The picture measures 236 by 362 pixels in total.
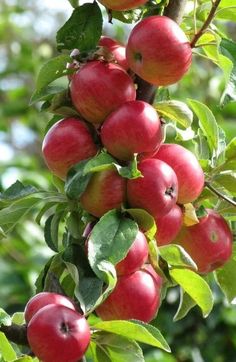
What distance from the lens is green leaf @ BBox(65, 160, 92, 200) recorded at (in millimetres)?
1043

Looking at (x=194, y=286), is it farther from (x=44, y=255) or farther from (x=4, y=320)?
(x=44, y=255)

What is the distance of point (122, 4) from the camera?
41.8 inches

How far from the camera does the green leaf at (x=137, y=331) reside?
0.97 meters

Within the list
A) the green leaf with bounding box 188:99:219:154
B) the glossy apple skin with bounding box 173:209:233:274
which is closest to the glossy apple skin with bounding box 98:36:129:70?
the green leaf with bounding box 188:99:219:154

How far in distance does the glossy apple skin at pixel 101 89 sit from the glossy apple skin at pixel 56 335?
251 mm

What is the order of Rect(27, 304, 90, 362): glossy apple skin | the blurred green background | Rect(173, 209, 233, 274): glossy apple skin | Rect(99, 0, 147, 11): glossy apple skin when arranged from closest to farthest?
Rect(27, 304, 90, 362): glossy apple skin
Rect(99, 0, 147, 11): glossy apple skin
Rect(173, 209, 233, 274): glossy apple skin
the blurred green background

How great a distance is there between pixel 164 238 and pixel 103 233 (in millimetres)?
111

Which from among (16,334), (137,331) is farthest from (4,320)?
(137,331)

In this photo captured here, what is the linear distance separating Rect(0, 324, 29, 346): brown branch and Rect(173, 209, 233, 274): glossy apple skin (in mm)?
275

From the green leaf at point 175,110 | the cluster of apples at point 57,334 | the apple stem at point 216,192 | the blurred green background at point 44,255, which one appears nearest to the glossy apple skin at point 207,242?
the apple stem at point 216,192

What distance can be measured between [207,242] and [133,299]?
162 mm

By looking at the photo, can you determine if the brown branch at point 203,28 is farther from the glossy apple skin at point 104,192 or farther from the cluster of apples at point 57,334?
the cluster of apples at point 57,334

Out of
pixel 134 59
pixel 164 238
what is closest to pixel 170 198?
pixel 164 238

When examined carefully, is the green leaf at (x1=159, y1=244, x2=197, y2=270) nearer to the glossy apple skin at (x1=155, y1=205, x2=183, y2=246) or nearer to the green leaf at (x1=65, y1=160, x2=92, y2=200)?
the glossy apple skin at (x1=155, y1=205, x2=183, y2=246)
